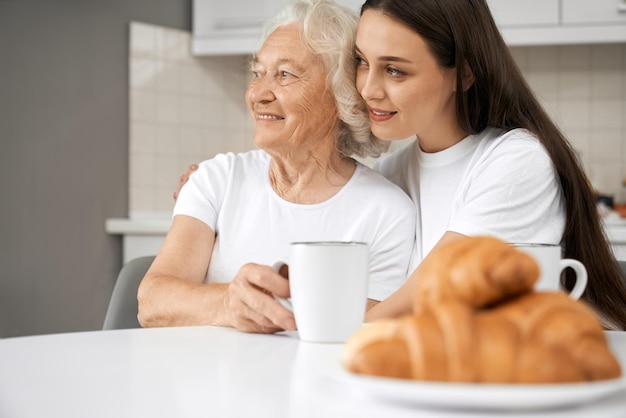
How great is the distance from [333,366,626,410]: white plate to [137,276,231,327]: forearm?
66 centimetres

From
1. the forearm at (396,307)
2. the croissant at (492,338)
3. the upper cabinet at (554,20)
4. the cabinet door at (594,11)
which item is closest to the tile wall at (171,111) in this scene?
the upper cabinet at (554,20)

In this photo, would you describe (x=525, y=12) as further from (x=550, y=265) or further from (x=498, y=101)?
(x=550, y=265)

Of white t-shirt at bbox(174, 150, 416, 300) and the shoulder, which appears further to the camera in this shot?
the shoulder

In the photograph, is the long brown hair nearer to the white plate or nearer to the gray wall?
the white plate

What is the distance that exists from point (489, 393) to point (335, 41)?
3.67ft

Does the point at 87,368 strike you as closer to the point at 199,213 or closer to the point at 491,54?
the point at 199,213

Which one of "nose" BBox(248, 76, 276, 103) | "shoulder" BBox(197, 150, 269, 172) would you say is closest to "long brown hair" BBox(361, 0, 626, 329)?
"nose" BBox(248, 76, 276, 103)

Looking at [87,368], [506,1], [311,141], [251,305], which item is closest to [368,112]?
[311,141]

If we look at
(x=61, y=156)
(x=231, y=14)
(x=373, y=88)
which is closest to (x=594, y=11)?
(x=231, y=14)

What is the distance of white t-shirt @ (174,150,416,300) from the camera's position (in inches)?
58.6

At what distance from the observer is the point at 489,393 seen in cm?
49

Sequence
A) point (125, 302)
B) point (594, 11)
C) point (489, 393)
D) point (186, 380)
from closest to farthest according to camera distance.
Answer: point (489, 393), point (186, 380), point (125, 302), point (594, 11)

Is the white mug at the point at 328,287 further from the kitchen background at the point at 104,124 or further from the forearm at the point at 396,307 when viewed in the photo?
the kitchen background at the point at 104,124

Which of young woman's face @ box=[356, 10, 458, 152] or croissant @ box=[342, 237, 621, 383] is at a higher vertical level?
young woman's face @ box=[356, 10, 458, 152]
